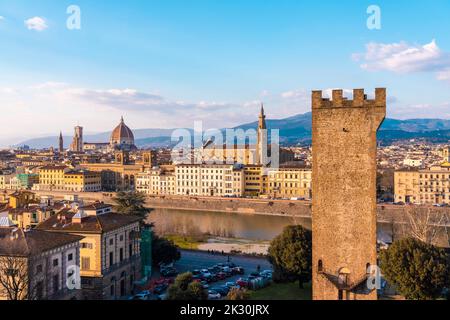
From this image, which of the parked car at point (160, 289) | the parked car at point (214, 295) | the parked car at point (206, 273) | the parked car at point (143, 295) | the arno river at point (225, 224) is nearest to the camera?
the parked car at point (214, 295)

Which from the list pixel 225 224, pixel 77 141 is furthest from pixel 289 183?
pixel 77 141

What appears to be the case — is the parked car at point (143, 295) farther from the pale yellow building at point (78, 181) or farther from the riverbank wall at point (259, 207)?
the pale yellow building at point (78, 181)

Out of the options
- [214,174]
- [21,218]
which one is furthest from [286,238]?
[214,174]

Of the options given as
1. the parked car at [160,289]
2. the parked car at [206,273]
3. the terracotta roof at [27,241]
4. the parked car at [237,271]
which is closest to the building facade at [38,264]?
the terracotta roof at [27,241]

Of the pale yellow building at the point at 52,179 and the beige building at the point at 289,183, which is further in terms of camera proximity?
the pale yellow building at the point at 52,179

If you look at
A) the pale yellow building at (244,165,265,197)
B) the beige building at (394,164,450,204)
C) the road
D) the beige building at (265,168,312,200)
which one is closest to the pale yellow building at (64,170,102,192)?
the pale yellow building at (244,165,265,197)

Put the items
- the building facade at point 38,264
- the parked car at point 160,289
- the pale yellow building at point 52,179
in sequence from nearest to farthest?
the building facade at point 38,264 < the parked car at point 160,289 < the pale yellow building at point 52,179

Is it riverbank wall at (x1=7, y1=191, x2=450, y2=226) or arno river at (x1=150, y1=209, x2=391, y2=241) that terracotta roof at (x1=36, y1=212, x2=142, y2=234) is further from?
riverbank wall at (x1=7, y1=191, x2=450, y2=226)
